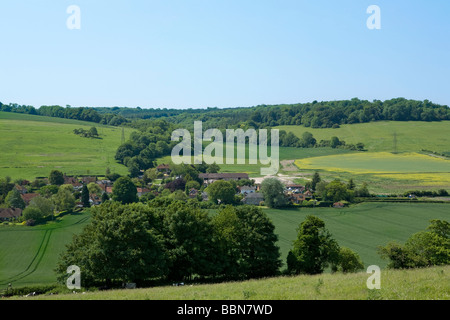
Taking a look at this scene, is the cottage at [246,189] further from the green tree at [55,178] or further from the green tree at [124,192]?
the green tree at [55,178]

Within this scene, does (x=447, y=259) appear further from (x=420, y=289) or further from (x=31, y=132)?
(x=31, y=132)

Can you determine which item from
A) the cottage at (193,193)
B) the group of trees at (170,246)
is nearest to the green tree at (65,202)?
the cottage at (193,193)

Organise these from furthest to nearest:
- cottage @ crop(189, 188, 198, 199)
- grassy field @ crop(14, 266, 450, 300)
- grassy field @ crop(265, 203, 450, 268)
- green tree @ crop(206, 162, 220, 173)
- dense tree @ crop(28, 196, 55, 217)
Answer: green tree @ crop(206, 162, 220, 173) → cottage @ crop(189, 188, 198, 199) → dense tree @ crop(28, 196, 55, 217) → grassy field @ crop(265, 203, 450, 268) → grassy field @ crop(14, 266, 450, 300)

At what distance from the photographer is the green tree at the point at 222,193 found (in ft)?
229

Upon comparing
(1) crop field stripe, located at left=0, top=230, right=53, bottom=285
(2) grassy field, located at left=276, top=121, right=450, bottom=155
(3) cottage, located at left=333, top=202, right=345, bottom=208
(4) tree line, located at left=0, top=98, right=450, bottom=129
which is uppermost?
(4) tree line, located at left=0, top=98, right=450, bottom=129

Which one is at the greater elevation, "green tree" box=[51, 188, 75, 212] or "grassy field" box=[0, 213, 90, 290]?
"green tree" box=[51, 188, 75, 212]

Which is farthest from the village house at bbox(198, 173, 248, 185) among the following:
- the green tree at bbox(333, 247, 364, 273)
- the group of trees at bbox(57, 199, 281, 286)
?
the green tree at bbox(333, 247, 364, 273)

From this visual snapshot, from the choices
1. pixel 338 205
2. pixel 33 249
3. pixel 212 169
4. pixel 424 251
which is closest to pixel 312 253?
pixel 424 251

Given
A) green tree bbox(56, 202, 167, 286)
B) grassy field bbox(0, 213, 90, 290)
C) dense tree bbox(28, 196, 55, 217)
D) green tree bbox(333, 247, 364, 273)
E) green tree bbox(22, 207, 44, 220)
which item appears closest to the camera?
green tree bbox(56, 202, 167, 286)

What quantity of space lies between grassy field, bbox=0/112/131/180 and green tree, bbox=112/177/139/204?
913 inches

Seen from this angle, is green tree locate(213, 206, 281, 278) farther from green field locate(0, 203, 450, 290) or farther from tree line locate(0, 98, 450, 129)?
tree line locate(0, 98, 450, 129)

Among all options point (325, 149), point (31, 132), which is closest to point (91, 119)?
point (31, 132)

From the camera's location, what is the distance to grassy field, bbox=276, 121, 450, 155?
→ 130 m

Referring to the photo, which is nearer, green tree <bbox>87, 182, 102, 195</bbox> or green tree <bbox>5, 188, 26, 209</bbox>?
green tree <bbox>5, 188, 26, 209</bbox>
